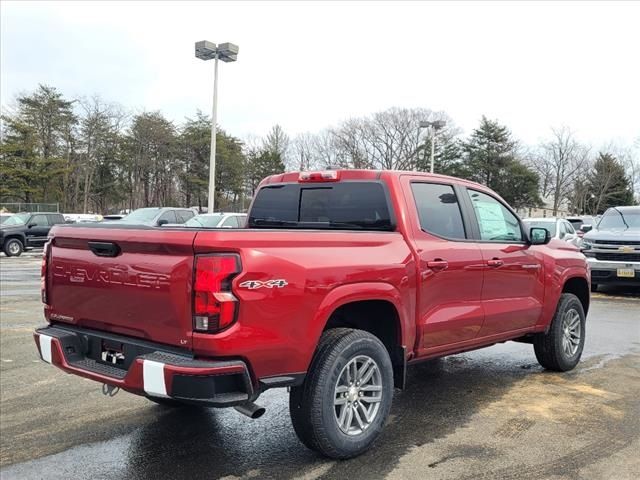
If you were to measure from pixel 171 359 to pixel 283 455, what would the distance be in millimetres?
1208

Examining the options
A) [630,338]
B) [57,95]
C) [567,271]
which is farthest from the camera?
[57,95]

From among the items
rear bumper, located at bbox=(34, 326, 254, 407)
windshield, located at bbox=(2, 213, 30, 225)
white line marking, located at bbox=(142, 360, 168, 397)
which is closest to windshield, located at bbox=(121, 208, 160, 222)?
windshield, located at bbox=(2, 213, 30, 225)

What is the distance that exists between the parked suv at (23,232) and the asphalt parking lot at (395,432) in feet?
61.0

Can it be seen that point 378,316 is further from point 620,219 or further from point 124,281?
point 620,219

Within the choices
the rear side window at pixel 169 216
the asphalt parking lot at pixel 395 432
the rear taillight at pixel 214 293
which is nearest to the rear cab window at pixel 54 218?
the rear side window at pixel 169 216

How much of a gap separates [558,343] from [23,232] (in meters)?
22.4

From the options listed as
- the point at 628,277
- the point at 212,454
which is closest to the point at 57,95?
the point at 628,277

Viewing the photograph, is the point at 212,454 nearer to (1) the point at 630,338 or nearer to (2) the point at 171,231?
(2) the point at 171,231

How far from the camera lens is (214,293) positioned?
2.96 meters

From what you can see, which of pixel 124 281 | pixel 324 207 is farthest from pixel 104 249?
pixel 324 207

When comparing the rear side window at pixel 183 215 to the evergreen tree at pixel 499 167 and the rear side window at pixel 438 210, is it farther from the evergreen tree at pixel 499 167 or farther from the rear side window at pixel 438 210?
the evergreen tree at pixel 499 167

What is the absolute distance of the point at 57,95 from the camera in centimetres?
5012

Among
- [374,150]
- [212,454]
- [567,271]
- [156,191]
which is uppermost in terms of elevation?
[374,150]

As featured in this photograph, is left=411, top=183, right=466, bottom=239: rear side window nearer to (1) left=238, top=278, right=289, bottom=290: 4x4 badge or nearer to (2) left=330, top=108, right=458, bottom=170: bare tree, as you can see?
(1) left=238, top=278, right=289, bottom=290: 4x4 badge
